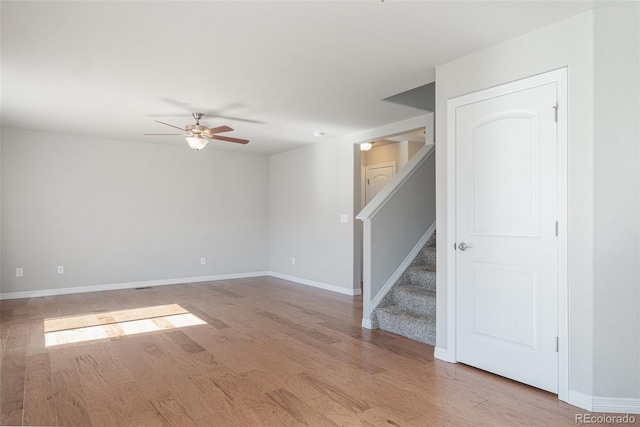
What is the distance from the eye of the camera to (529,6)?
2.35 metres

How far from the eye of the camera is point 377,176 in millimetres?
7762

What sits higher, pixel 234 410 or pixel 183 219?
pixel 183 219

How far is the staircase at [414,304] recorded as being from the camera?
3.71 m

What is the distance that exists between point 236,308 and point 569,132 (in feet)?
13.3

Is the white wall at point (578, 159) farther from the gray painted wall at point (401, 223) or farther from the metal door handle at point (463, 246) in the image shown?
the gray painted wall at point (401, 223)

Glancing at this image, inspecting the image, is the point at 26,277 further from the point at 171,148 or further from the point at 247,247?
the point at 247,247

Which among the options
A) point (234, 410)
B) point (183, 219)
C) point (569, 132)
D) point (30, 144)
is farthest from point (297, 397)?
point (30, 144)

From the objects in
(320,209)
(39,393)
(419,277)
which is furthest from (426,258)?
(39,393)

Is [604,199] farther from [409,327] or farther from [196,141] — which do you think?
[196,141]

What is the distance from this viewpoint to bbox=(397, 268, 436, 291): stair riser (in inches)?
168

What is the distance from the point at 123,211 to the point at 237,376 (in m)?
4.56

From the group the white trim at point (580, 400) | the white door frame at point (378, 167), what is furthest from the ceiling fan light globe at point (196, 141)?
the white trim at point (580, 400)

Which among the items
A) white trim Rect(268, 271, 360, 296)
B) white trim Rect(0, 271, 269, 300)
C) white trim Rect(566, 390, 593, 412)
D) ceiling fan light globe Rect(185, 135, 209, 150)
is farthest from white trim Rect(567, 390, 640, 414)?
white trim Rect(0, 271, 269, 300)

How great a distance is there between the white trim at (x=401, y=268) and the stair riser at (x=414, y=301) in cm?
10
